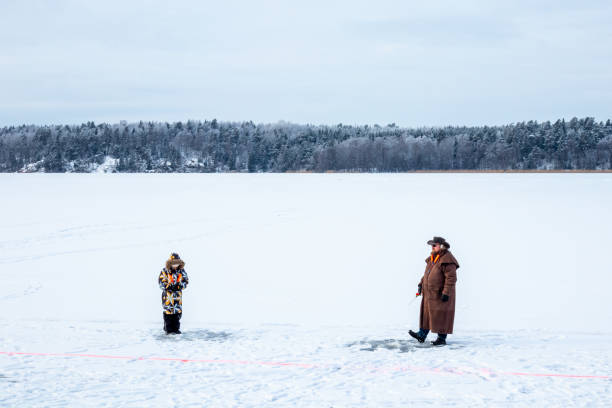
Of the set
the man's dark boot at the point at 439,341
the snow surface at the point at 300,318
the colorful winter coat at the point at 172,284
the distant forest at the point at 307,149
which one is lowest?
the snow surface at the point at 300,318

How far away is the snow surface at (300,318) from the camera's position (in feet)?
18.9

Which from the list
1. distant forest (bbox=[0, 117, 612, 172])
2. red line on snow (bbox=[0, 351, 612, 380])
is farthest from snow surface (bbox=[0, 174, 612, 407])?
distant forest (bbox=[0, 117, 612, 172])

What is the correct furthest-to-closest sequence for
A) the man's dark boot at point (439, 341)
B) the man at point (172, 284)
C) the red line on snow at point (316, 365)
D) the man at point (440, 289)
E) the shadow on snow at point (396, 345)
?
the man at point (172, 284)
the man's dark boot at point (439, 341)
the shadow on snow at point (396, 345)
the man at point (440, 289)
the red line on snow at point (316, 365)

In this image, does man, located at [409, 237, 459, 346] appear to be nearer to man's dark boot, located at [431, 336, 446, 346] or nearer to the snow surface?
man's dark boot, located at [431, 336, 446, 346]

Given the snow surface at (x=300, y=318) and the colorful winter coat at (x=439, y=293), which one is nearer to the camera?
the snow surface at (x=300, y=318)

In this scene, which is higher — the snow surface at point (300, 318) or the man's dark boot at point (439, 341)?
the man's dark boot at point (439, 341)

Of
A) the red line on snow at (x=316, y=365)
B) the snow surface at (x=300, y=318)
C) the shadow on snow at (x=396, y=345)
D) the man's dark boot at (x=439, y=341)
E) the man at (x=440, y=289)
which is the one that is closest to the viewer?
the snow surface at (x=300, y=318)

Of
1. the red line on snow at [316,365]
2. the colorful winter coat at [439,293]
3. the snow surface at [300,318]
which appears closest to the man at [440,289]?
the colorful winter coat at [439,293]

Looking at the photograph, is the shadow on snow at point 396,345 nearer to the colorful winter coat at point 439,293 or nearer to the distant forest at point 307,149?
the colorful winter coat at point 439,293

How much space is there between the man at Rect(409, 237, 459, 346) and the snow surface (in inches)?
10.2

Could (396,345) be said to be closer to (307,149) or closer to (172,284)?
(172,284)

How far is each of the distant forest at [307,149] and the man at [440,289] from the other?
107582 mm

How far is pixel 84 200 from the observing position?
3403cm

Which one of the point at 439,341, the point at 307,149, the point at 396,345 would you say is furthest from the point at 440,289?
the point at 307,149
